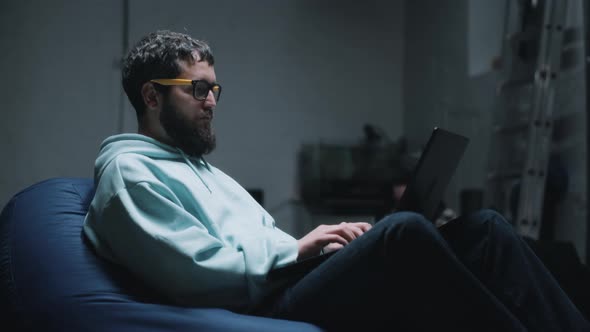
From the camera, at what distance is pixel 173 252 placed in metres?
1.20

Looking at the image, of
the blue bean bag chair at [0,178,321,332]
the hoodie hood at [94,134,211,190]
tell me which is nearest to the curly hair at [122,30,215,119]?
the hoodie hood at [94,134,211,190]

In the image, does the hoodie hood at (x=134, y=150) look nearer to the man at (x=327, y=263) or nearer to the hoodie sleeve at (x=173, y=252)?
the man at (x=327, y=263)

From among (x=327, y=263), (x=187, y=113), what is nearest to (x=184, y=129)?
(x=187, y=113)

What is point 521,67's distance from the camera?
3.14m

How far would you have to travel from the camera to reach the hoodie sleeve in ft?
3.97

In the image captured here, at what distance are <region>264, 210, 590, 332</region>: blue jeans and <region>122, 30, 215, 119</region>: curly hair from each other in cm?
68

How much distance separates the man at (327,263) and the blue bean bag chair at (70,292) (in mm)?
48

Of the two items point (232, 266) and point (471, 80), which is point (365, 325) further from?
point (471, 80)

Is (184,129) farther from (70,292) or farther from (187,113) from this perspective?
(70,292)

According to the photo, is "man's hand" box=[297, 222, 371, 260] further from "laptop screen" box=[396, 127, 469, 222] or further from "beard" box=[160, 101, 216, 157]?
"beard" box=[160, 101, 216, 157]

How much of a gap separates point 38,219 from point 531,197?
7.45 ft

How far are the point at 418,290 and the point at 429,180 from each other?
1.08ft

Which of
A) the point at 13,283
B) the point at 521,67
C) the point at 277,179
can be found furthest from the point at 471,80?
the point at 13,283

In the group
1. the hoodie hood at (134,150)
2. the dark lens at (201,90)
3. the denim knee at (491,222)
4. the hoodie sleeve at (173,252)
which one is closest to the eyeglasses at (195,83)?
the dark lens at (201,90)
